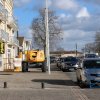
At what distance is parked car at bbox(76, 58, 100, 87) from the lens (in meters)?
25.3

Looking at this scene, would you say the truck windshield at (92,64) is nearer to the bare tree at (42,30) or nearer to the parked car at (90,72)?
the parked car at (90,72)

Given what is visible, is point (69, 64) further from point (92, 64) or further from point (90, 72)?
point (90, 72)

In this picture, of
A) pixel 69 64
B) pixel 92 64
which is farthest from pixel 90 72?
pixel 69 64

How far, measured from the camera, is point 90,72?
25.5m

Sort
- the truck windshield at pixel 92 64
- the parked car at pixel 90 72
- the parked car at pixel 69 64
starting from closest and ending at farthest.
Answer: the parked car at pixel 90 72, the truck windshield at pixel 92 64, the parked car at pixel 69 64

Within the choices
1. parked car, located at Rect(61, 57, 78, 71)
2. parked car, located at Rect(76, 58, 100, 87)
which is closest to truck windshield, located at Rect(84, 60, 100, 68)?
parked car, located at Rect(76, 58, 100, 87)

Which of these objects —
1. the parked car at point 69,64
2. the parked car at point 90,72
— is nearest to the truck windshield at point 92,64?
the parked car at point 90,72

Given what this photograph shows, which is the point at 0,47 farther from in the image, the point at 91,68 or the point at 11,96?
the point at 11,96

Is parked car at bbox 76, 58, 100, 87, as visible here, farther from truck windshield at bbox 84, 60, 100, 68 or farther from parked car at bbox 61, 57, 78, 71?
parked car at bbox 61, 57, 78, 71

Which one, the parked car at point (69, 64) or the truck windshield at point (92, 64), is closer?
the truck windshield at point (92, 64)

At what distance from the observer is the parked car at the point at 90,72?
25297mm

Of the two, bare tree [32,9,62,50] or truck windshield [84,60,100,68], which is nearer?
truck windshield [84,60,100,68]

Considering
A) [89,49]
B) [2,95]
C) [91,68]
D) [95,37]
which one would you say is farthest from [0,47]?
[89,49]

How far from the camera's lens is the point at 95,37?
468 feet
